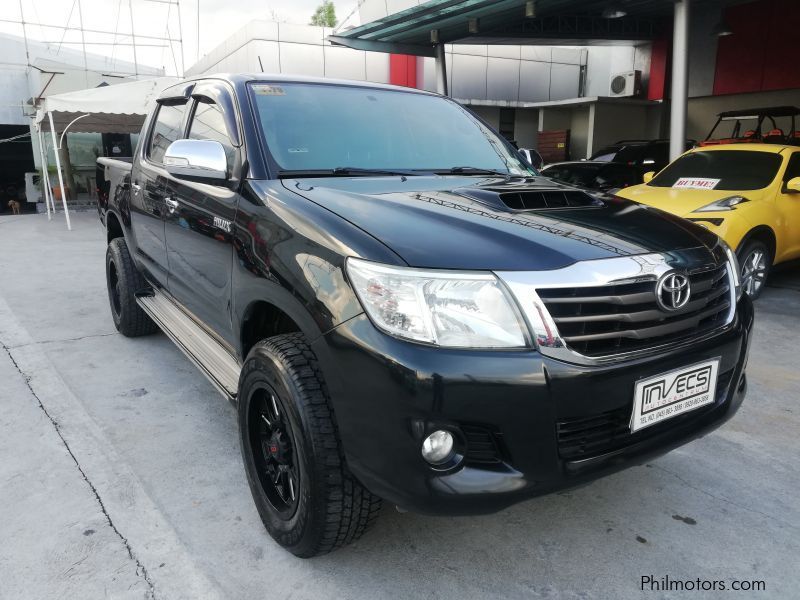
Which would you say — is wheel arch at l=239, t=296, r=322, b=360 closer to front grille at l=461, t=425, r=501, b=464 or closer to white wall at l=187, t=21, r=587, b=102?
front grille at l=461, t=425, r=501, b=464

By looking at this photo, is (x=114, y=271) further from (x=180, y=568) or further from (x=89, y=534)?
(x=180, y=568)

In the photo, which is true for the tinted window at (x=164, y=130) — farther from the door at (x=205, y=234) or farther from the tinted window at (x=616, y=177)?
the tinted window at (x=616, y=177)

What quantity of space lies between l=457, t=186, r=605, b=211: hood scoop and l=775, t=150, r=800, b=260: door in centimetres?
448

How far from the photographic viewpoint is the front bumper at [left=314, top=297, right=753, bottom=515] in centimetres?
166

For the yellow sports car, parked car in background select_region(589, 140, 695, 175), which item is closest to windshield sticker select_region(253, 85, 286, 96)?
the yellow sports car

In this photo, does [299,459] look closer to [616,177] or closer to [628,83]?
[616,177]

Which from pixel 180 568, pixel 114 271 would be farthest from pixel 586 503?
pixel 114 271

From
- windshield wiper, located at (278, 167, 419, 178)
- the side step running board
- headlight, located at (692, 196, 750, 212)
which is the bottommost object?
the side step running board

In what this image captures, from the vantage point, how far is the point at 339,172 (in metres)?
2.61

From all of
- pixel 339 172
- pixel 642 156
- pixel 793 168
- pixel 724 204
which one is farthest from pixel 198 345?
pixel 642 156

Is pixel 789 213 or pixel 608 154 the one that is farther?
pixel 608 154

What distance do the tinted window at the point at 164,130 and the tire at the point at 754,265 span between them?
490 cm

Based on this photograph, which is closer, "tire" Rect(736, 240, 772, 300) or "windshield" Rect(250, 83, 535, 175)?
"windshield" Rect(250, 83, 535, 175)

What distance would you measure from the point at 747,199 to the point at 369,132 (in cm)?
454
